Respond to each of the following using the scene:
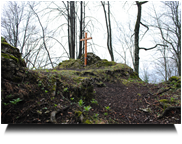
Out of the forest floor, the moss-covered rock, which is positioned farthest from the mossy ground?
the moss-covered rock

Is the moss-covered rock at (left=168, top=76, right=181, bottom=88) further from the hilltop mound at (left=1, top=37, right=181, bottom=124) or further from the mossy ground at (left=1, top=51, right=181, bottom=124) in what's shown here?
the mossy ground at (left=1, top=51, right=181, bottom=124)

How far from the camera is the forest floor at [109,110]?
2.28m

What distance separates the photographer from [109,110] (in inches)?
159

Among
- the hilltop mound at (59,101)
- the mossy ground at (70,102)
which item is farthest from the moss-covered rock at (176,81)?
the mossy ground at (70,102)

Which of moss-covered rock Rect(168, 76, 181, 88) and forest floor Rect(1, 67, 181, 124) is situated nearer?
forest floor Rect(1, 67, 181, 124)

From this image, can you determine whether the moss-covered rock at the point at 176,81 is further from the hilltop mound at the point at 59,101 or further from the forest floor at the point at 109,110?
the forest floor at the point at 109,110

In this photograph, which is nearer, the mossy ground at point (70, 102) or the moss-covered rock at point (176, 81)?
the mossy ground at point (70, 102)

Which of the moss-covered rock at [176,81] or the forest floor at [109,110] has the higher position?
the moss-covered rock at [176,81]

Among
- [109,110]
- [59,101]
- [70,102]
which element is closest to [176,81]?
[109,110]

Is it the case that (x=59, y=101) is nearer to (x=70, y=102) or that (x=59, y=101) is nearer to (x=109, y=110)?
(x=70, y=102)

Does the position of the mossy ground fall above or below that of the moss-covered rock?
below

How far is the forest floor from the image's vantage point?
2283mm

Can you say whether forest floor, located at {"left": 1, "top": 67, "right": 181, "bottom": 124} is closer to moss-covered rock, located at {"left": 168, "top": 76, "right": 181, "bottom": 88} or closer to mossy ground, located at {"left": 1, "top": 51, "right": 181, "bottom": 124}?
mossy ground, located at {"left": 1, "top": 51, "right": 181, "bottom": 124}
